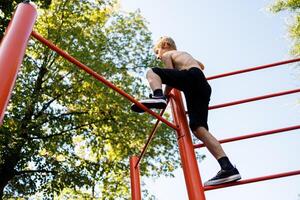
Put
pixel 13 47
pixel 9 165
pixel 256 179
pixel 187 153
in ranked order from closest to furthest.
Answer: pixel 13 47, pixel 256 179, pixel 187 153, pixel 9 165

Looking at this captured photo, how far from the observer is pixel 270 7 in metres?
11.6

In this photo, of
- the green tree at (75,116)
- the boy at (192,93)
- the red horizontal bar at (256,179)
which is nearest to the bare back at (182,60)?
the boy at (192,93)

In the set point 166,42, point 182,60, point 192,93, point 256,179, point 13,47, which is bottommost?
point 256,179

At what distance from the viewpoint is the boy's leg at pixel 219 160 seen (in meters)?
2.28

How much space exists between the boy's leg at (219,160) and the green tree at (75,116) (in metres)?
6.05

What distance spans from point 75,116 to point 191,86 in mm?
8235

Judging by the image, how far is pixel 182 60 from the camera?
2.92 meters

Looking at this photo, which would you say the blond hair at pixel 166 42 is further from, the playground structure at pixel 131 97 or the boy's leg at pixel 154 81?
the boy's leg at pixel 154 81

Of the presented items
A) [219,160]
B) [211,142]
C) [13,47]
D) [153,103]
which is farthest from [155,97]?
[13,47]

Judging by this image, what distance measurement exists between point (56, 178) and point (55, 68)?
11.7ft

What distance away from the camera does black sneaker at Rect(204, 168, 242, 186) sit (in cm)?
227

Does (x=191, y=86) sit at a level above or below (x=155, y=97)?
above

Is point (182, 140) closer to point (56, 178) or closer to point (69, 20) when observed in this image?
point (56, 178)

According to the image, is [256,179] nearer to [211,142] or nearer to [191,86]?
[211,142]
